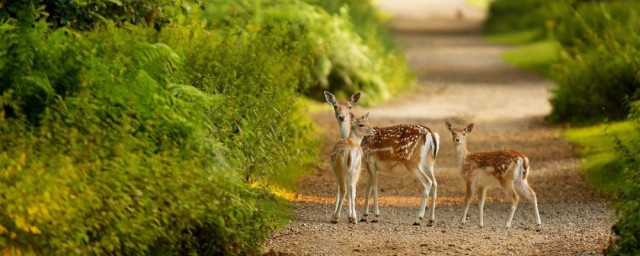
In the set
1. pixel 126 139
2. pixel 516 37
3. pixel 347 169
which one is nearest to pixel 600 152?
pixel 347 169

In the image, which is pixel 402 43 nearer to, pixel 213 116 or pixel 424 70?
pixel 424 70

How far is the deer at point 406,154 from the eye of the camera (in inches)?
536

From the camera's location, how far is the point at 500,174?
1349 centimetres

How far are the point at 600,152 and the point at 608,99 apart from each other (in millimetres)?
3864

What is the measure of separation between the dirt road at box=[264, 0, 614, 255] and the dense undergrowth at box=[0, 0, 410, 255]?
31.1 inches

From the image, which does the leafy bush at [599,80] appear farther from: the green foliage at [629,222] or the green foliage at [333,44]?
the green foliage at [629,222]

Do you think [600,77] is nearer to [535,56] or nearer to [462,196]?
[462,196]

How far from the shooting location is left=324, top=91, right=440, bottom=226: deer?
1362cm

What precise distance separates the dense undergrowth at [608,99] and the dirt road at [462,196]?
16.1 inches

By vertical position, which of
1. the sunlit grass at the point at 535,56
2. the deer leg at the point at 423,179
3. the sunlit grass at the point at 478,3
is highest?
the sunlit grass at the point at 478,3

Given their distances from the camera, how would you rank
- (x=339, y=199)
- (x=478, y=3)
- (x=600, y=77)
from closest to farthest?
(x=339, y=199) → (x=600, y=77) → (x=478, y=3)

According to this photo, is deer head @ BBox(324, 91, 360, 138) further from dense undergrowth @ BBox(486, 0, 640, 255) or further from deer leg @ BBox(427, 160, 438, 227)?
dense undergrowth @ BBox(486, 0, 640, 255)

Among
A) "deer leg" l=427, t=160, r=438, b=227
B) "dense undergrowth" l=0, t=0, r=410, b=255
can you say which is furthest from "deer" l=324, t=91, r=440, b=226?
"dense undergrowth" l=0, t=0, r=410, b=255

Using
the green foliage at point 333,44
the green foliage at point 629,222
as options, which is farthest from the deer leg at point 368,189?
the green foliage at point 333,44
